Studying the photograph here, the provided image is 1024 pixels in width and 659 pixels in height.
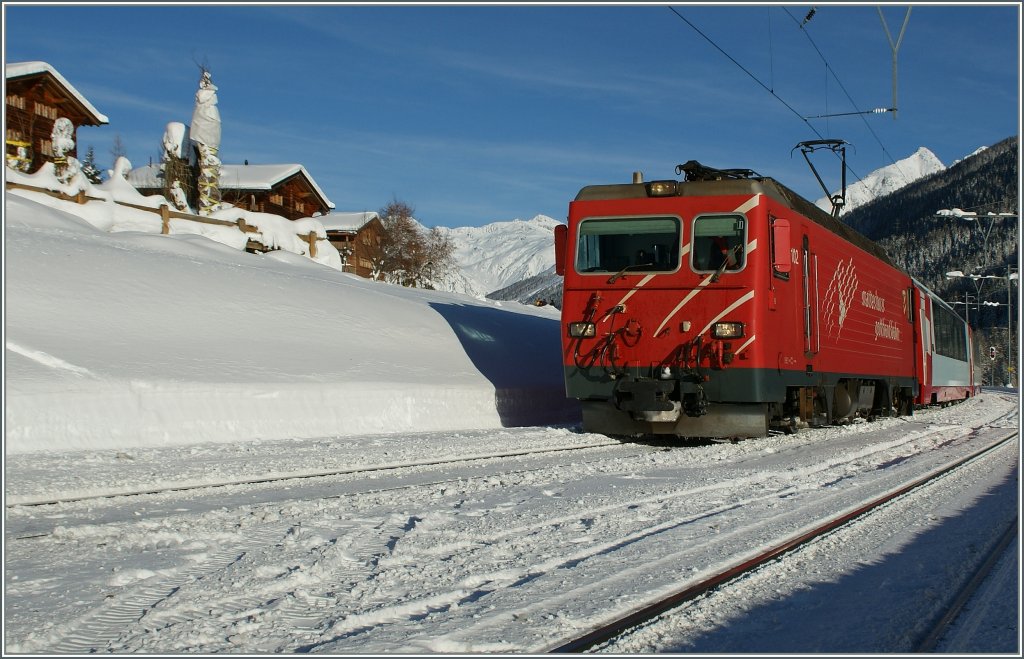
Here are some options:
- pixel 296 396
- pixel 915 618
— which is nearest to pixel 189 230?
pixel 296 396

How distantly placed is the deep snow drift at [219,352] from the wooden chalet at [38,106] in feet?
42.0

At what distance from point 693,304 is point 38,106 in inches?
1397

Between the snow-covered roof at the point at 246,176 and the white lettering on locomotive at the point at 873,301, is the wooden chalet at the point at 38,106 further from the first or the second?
the white lettering on locomotive at the point at 873,301

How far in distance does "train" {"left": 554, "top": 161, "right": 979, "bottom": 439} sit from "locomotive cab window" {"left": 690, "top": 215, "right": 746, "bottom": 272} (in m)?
0.01

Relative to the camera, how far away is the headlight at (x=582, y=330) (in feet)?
44.8

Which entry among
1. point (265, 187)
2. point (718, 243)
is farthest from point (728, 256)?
point (265, 187)

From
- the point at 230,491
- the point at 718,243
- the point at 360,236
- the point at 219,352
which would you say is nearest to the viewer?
the point at 230,491

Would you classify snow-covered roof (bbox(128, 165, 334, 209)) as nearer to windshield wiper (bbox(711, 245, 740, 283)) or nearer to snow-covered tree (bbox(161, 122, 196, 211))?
Answer: snow-covered tree (bbox(161, 122, 196, 211))

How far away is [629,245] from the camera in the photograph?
13.7 m

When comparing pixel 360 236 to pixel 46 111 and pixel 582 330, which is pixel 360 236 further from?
pixel 582 330

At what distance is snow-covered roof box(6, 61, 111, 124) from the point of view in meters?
38.0

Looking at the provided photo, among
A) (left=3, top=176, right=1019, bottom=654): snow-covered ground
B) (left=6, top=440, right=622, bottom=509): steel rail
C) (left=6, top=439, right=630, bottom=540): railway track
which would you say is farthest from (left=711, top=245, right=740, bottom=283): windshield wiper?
(left=6, top=439, right=630, bottom=540): railway track

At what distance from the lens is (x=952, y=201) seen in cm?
13638

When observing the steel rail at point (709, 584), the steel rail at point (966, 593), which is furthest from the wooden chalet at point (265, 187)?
the steel rail at point (966, 593)
